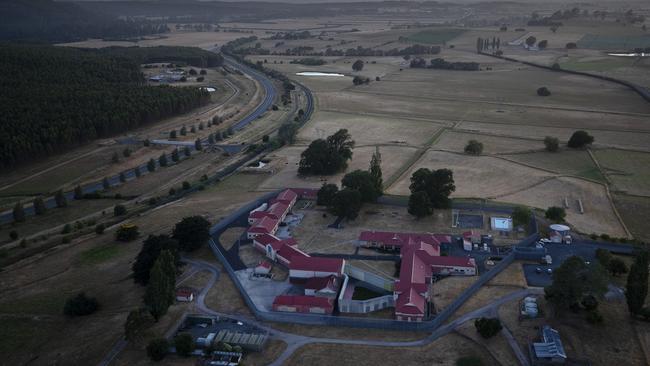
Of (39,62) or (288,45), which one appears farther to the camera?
(288,45)

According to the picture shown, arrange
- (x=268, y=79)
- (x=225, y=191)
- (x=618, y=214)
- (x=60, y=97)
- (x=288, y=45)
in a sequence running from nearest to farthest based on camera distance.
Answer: (x=618, y=214)
(x=225, y=191)
(x=60, y=97)
(x=268, y=79)
(x=288, y=45)

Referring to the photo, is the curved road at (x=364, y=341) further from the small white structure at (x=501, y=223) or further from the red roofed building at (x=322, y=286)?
the small white structure at (x=501, y=223)

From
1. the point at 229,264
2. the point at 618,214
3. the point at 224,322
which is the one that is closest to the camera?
the point at 224,322

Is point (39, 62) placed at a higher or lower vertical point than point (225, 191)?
higher

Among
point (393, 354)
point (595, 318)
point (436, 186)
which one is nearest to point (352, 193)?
point (436, 186)

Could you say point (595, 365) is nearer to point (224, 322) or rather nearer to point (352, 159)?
point (224, 322)

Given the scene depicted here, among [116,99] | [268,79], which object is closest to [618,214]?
[116,99]

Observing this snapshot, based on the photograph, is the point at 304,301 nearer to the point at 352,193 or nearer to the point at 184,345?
the point at 184,345
